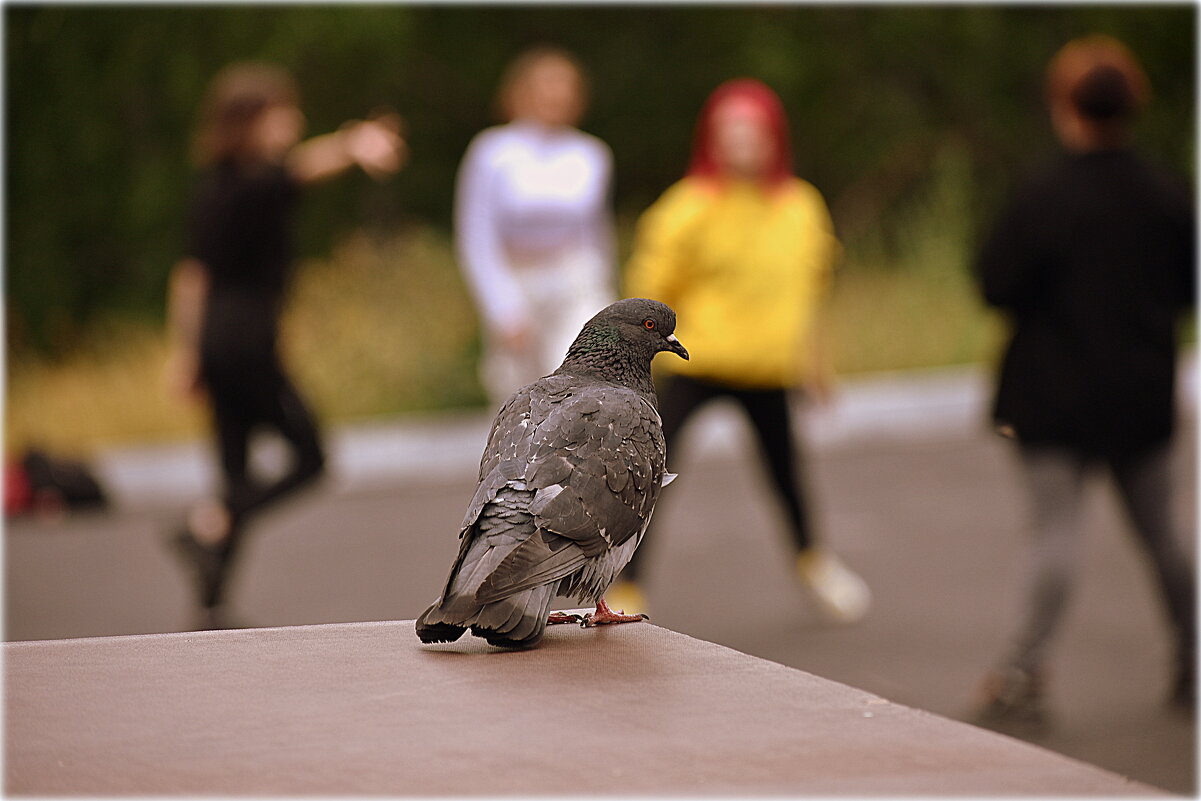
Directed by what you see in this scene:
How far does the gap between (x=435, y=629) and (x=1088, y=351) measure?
10.4ft

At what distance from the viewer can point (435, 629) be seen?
2645mm

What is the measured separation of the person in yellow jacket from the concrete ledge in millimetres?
3477

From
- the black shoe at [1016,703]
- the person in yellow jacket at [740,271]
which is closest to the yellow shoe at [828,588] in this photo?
the person in yellow jacket at [740,271]

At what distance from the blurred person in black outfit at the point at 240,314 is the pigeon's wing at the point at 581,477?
4023 millimetres

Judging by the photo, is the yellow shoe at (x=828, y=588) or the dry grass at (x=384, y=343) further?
the dry grass at (x=384, y=343)

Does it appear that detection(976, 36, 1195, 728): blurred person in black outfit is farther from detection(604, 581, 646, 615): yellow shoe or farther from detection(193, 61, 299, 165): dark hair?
detection(193, 61, 299, 165): dark hair

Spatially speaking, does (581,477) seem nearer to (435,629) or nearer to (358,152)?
(435,629)

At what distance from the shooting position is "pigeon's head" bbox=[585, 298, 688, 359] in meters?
2.80

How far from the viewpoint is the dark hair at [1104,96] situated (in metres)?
5.33

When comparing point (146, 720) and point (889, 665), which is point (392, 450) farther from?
point (146, 720)

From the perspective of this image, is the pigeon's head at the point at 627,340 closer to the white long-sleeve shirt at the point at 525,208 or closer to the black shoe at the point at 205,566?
the black shoe at the point at 205,566

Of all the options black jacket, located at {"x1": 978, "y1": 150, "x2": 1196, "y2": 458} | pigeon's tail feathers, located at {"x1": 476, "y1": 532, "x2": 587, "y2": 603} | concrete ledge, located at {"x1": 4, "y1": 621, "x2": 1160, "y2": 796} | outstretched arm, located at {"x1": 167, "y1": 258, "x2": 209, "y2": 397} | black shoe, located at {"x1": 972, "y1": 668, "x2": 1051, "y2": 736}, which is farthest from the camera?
outstretched arm, located at {"x1": 167, "y1": 258, "x2": 209, "y2": 397}

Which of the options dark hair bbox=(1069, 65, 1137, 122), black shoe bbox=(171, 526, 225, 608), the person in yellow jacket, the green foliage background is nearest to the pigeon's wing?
dark hair bbox=(1069, 65, 1137, 122)

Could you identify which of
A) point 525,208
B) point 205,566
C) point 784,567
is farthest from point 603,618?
point 784,567
